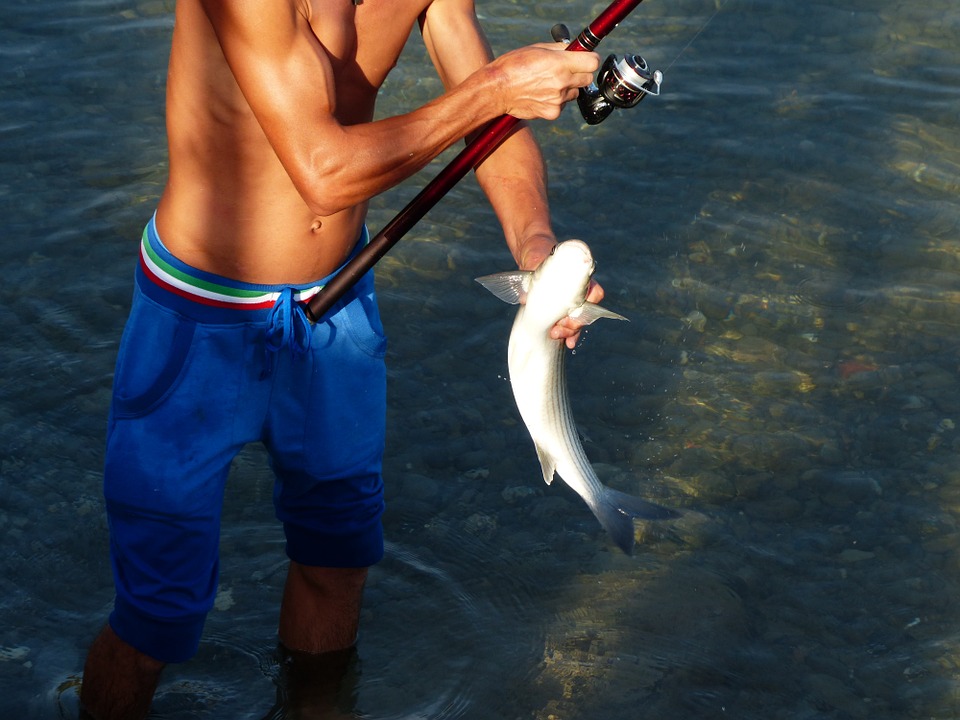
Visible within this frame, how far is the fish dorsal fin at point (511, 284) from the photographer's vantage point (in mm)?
2691

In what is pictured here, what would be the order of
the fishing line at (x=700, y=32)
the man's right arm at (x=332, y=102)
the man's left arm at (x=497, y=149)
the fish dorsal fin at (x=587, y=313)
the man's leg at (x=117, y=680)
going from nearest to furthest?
the man's right arm at (x=332, y=102) → the fish dorsal fin at (x=587, y=313) → the man's leg at (x=117, y=680) → the man's left arm at (x=497, y=149) → the fishing line at (x=700, y=32)

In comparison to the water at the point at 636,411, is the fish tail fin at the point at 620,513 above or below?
above

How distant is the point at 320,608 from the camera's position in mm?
3611

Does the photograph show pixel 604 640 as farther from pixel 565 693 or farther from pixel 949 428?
pixel 949 428

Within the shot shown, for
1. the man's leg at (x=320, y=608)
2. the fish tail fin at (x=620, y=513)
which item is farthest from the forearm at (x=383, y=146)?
the man's leg at (x=320, y=608)

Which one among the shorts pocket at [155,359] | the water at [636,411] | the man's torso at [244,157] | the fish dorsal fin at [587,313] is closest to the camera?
the fish dorsal fin at [587,313]

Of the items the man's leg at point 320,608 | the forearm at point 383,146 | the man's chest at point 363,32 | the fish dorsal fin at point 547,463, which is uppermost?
the man's chest at point 363,32

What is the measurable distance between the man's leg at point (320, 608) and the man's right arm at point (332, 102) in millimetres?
1219

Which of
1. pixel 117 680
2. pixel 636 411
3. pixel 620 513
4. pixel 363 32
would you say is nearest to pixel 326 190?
pixel 363 32

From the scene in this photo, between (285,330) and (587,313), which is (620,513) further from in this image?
(285,330)

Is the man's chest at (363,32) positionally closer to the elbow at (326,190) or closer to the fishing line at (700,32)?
the elbow at (326,190)

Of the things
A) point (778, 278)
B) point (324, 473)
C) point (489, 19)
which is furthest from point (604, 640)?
point (489, 19)

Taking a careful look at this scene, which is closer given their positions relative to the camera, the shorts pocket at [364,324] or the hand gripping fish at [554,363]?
the hand gripping fish at [554,363]

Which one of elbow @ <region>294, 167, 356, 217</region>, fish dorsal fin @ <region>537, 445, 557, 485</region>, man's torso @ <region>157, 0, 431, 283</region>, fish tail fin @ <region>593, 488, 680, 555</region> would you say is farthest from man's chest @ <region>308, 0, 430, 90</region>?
fish tail fin @ <region>593, 488, 680, 555</region>
